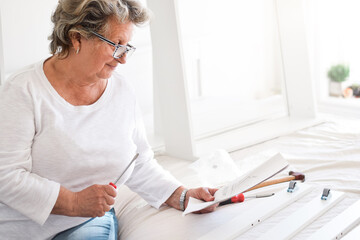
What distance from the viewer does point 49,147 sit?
1.31 metres

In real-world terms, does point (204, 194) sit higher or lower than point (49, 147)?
lower

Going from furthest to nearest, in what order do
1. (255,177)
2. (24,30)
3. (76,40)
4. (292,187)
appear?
(24,30), (292,187), (76,40), (255,177)

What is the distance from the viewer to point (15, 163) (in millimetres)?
1245

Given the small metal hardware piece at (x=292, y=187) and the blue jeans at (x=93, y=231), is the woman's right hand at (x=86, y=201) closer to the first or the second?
the blue jeans at (x=93, y=231)

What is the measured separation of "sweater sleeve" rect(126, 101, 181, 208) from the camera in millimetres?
1550

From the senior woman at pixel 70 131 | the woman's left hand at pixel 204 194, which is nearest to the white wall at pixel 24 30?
the senior woman at pixel 70 131

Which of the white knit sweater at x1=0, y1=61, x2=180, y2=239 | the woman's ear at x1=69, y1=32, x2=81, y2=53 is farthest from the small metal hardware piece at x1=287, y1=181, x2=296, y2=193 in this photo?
the woman's ear at x1=69, y1=32, x2=81, y2=53

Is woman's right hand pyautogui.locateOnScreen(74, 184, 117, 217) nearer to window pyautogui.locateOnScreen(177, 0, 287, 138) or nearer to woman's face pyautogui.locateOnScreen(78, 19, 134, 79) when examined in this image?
woman's face pyautogui.locateOnScreen(78, 19, 134, 79)

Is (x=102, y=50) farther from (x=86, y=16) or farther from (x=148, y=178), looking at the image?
(x=148, y=178)

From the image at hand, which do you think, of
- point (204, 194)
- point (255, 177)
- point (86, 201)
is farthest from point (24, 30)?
point (255, 177)

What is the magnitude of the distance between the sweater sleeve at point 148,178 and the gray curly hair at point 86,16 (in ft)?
1.09

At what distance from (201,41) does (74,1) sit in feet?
4.39

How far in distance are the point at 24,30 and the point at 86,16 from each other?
2.48 ft

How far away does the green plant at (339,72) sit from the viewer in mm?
3297
